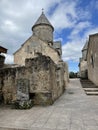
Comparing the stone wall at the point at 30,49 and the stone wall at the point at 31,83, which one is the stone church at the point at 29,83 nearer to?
the stone wall at the point at 31,83

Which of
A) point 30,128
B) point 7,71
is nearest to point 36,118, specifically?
point 30,128

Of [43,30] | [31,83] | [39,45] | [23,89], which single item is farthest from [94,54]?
[43,30]

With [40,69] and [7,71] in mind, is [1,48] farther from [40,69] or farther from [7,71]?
[40,69]

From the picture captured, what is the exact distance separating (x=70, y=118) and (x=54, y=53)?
21.7 metres

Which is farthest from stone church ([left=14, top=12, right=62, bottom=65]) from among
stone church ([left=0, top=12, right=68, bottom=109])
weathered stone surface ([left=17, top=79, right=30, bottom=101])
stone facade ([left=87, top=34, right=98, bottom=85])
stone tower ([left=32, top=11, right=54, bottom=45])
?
weathered stone surface ([left=17, top=79, right=30, bottom=101])

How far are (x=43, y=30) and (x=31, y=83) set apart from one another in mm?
24709

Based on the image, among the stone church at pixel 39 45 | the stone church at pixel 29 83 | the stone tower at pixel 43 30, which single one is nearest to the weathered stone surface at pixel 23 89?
the stone church at pixel 29 83

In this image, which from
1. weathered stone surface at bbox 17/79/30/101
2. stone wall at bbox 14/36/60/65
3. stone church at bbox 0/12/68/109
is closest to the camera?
weathered stone surface at bbox 17/79/30/101

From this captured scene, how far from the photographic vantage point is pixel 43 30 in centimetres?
3117

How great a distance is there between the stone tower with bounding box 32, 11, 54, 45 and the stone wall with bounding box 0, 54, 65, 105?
76.6ft

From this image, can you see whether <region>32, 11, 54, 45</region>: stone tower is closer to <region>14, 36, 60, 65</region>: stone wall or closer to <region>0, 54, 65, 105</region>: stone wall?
<region>14, 36, 60, 65</region>: stone wall

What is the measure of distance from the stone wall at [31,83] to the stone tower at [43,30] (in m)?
23.3

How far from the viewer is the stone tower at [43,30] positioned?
30859 mm

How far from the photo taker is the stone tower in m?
30.9
